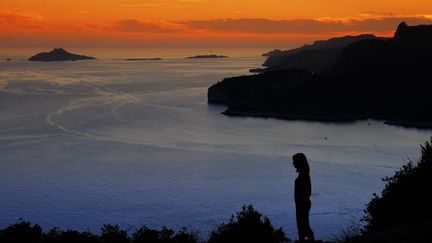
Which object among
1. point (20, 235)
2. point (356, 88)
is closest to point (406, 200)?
point (20, 235)

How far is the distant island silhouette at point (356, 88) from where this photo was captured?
391ft

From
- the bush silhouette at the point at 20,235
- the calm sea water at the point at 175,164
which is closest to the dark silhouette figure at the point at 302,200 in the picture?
the calm sea water at the point at 175,164

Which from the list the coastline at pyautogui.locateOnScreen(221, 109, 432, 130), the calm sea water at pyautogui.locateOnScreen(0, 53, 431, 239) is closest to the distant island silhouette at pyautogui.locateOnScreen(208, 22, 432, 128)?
the coastline at pyautogui.locateOnScreen(221, 109, 432, 130)

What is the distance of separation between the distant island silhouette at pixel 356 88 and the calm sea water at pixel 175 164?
11.0 metres

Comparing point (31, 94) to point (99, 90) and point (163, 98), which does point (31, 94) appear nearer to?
point (99, 90)

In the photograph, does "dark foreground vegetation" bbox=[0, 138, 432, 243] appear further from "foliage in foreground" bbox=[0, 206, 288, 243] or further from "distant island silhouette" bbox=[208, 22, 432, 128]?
"distant island silhouette" bbox=[208, 22, 432, 128]

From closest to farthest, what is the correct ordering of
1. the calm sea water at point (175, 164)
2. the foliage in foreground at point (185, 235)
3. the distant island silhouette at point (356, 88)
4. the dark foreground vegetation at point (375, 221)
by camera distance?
the dark foreground vegetation at point (375, 221), the foliage in foreground at point (185, 235), the calm sea water at point (175, 164), the distant island silhouette at point (356, 88)

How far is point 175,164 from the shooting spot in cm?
6375

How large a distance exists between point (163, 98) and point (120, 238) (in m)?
123

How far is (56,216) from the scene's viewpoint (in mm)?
41281

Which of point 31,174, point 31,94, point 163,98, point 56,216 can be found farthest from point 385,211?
point 31,94

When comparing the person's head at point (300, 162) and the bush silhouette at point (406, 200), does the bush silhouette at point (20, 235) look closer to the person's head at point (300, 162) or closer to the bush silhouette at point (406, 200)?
the bush silhouette at point (406, 200)

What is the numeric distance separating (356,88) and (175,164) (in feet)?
278

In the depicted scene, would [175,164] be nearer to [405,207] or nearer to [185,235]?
[185,235]
